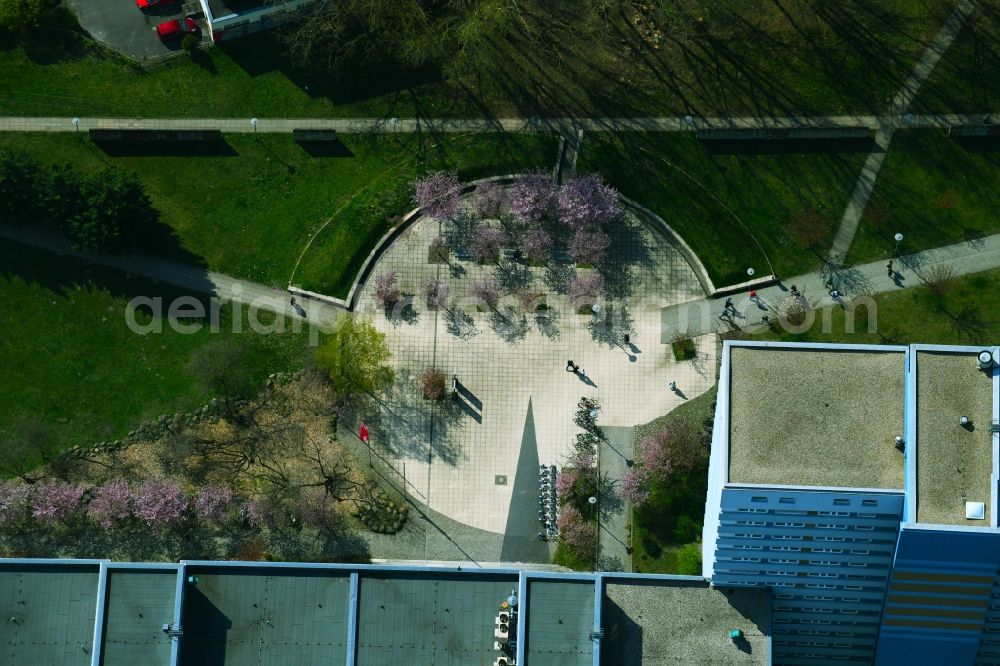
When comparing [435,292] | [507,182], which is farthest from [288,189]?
[507,182]

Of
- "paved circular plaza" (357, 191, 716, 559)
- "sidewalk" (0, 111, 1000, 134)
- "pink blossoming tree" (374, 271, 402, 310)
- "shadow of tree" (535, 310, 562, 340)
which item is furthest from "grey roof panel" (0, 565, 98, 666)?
"shadow of tree" (535, 310, 562, 340)

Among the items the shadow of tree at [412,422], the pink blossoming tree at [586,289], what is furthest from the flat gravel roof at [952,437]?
the shadow of tree at [412,422]

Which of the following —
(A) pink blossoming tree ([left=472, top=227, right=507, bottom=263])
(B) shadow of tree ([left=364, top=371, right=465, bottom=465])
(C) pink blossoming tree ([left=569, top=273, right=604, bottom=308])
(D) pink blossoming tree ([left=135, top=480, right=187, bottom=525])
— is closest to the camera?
(D) pink blossoming tree ([left=135, top=480, right=187, bottom=525])

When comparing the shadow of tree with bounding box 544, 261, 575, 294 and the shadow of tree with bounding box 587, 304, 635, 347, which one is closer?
the shadow of tree with bounding box 587, 304, 635, 347

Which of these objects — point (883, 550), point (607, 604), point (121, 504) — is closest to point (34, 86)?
point (121, 504)

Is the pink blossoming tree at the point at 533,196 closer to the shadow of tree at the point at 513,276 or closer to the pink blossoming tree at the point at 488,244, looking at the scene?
the pink blossoming tree at the point at 488,244

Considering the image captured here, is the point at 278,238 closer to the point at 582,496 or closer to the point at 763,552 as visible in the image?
the point at 582,496

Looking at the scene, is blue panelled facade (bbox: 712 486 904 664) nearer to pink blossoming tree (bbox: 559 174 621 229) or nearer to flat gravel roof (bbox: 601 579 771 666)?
flat gravel roof (bbox: 601 579 771 666)
